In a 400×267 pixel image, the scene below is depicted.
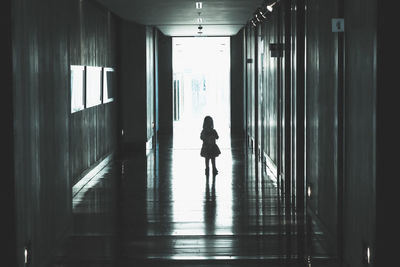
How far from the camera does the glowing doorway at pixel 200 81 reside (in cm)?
3381

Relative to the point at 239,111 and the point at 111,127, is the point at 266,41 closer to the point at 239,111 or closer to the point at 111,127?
the point at 111,127

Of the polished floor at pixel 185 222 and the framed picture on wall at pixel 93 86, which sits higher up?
the framed picture on wall at pixel 93 86

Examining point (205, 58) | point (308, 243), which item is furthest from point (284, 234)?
point (205, 58)

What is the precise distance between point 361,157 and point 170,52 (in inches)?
895

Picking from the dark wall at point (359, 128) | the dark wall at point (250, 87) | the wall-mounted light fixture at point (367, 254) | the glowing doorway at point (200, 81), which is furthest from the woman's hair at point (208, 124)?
the glowing doorway at point (200, 81)

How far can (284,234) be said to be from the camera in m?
8.58

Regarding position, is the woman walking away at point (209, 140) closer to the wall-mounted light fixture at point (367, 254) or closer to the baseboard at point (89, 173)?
the baseboard at point (89, 173)

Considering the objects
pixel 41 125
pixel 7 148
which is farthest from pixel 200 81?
pixel 7 148

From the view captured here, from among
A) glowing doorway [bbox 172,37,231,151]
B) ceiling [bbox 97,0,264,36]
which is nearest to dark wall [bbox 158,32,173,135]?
glowing doorway [bbox 172,37,231,151]

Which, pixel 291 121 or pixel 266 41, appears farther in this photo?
pixel 266 41

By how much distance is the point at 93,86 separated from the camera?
14938mm

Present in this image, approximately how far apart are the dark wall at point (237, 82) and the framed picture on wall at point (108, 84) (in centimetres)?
842

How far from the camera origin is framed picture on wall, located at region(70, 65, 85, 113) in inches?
483

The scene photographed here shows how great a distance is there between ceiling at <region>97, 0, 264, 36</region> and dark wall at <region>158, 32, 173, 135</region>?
692 cm
